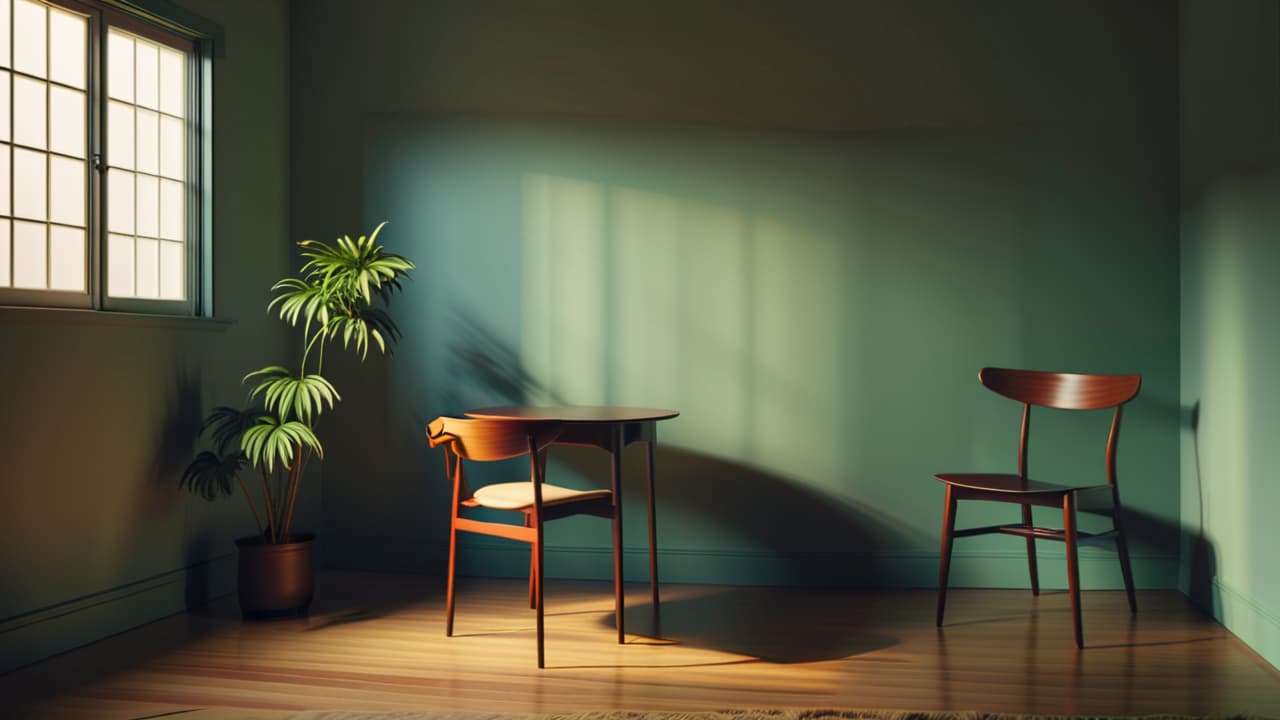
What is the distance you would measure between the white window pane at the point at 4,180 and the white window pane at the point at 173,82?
0.80 meters

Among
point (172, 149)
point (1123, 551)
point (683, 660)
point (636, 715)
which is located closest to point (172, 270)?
point (172, 149)

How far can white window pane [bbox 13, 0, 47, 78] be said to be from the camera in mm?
3338

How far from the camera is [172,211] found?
4078 mm

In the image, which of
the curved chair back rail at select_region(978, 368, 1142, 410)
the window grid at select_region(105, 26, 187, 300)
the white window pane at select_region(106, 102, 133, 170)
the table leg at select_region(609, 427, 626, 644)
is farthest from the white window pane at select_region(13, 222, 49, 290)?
the curved chair back rail at select_region(978, 368, 1142, 410)

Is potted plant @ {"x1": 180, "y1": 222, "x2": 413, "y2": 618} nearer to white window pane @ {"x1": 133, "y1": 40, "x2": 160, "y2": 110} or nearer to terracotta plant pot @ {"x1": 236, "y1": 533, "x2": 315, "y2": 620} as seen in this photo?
terracotta plant pot @ {"x1": 236, "y1": 533, "x2": 315, "y2": 620}

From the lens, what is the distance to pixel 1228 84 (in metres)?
3.62

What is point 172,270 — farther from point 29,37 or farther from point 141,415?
point 29,37

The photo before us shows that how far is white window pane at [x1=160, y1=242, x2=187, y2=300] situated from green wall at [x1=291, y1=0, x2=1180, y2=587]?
28.6 inches

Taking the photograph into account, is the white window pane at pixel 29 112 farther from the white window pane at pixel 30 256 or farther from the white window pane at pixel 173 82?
the white window pane at pixel 173 82

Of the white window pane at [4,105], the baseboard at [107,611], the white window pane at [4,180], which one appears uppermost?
the white window pane at [4,105]

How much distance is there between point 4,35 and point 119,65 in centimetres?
52

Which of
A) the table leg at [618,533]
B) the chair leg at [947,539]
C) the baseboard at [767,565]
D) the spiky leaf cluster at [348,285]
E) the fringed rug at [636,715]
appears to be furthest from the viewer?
the baseboard at [767,565]

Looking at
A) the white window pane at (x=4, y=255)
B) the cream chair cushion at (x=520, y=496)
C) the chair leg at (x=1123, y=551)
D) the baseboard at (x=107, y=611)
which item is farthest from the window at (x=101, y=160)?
the chair leg at (x=1123, y=551)

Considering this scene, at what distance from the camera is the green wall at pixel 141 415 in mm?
3283
